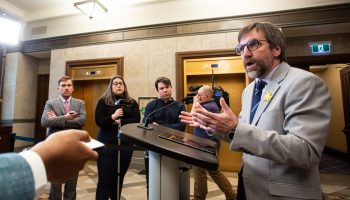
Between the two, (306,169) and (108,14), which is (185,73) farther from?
(306,169)

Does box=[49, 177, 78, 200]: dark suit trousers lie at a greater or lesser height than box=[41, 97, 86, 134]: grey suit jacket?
lesser

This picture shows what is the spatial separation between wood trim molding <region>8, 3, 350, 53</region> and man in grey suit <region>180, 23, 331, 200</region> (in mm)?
3377

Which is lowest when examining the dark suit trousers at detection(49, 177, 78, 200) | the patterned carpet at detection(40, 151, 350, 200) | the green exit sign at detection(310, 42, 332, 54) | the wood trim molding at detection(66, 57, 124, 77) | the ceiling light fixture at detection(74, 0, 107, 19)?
the patterned carpet at detection(40, 151, 350, 200)

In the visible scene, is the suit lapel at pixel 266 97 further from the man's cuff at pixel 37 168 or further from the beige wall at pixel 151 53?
the beige wall at pixel 151 53

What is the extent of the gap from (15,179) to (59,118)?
2.08 metres

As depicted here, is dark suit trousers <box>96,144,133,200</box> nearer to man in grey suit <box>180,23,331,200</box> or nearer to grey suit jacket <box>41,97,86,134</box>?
grey suit jacket <box>41,97,86,134</box>

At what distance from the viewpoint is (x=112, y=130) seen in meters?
2.27

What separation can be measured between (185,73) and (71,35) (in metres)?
2.91

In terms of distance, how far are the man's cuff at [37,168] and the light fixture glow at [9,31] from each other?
5613mm

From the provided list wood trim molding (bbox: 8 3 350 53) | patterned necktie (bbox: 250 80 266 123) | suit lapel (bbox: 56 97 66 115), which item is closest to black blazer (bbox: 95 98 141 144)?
suit lapel (bbox: 56 97 66 115)

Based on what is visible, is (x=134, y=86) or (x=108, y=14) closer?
(x=134, y=86)

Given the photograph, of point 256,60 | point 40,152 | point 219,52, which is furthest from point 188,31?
point 40,152

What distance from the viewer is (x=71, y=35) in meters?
5.08

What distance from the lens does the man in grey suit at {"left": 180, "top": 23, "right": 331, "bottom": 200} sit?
2.65ft
